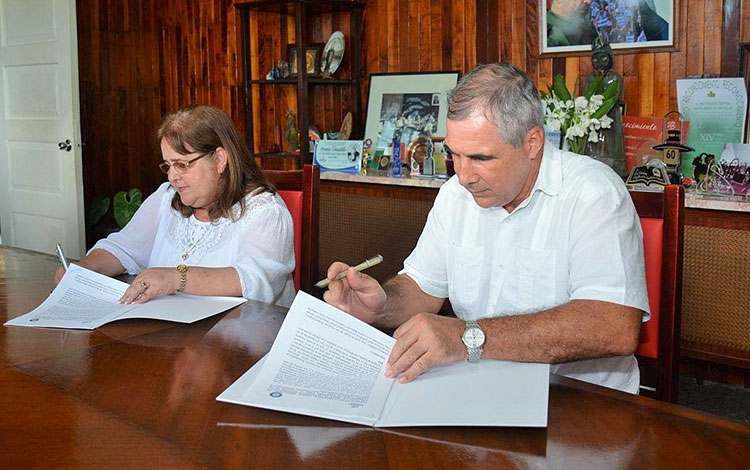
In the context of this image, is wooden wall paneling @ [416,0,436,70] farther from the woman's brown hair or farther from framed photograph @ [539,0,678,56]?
the woman's brown hair

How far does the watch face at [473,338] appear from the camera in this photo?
140 cm

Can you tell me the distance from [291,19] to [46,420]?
3.92 meters

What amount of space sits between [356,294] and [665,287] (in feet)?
1.97

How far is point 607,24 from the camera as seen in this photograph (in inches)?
139

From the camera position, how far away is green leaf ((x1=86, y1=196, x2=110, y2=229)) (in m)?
5.52

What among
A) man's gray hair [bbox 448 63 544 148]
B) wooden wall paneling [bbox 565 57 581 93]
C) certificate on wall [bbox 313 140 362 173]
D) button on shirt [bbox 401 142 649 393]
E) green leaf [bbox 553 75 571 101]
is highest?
wooden wall paneling [bbox 565 57 581 93]

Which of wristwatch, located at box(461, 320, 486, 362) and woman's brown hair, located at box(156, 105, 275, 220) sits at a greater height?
woman's brown hair, located at box(156, 105, 275, 220)

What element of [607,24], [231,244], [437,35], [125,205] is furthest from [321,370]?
[125,205]

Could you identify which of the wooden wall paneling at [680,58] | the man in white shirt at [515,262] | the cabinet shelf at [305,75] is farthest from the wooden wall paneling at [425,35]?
the man in white shirt at [515,262]

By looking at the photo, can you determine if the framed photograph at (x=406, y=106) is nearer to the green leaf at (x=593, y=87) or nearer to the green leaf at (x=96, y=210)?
the green leaf at (x=593, y=87)

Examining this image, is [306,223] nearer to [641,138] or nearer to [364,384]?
[364,384]

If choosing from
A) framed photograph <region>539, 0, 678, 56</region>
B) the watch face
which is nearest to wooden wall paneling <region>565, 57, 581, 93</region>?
framed photograph <region>539, 0, 678, 56</region>

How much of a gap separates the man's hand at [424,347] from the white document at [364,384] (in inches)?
0.7

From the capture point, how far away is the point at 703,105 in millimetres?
3254
